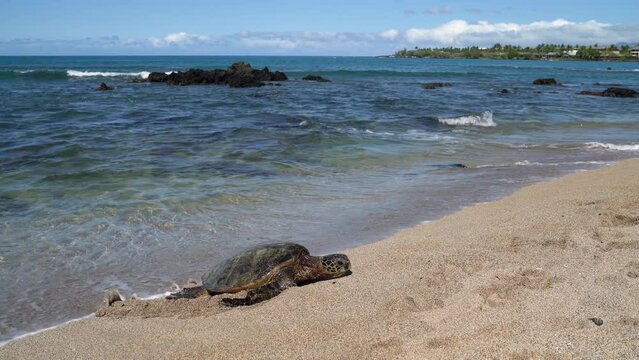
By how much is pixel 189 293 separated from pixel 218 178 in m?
5.40

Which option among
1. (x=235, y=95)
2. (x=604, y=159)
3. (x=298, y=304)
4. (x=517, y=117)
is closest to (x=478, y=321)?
(x=298, y=304)

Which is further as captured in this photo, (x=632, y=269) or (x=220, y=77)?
(x=220, y=77)

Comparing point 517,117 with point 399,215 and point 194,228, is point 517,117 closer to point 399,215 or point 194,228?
point 399,215

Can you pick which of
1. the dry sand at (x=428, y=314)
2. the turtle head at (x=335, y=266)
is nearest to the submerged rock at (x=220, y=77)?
the dry sand at (x=428, y=314)

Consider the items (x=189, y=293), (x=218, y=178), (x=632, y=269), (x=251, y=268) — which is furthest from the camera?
(x=218, y=178)

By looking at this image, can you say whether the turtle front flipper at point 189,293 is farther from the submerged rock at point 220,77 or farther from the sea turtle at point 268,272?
the submerged rock at point 220,77

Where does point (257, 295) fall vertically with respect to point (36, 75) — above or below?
below

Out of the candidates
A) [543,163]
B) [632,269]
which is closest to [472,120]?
[543,163]

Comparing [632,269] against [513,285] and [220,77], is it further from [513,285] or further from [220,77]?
[220,77]

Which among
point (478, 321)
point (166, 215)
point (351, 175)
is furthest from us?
point (351, 175)

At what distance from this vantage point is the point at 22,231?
24.4 feet

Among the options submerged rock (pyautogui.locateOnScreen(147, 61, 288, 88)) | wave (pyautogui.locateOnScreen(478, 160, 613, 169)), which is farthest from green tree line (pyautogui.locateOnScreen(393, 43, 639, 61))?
wave (pyautogui.locateOnScreen(478, 160, 613, 169))

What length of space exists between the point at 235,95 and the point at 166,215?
24.3 meters

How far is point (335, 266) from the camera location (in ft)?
18.0
